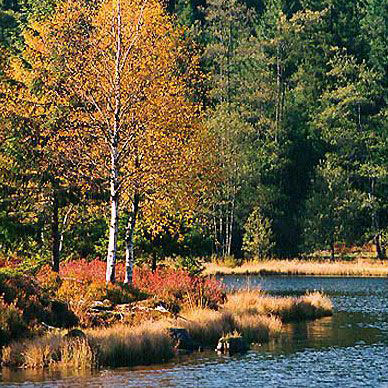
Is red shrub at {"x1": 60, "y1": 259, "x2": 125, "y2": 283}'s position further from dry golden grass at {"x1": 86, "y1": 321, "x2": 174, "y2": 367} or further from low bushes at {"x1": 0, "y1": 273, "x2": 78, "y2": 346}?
dry golden grass at {"x1": 86, "y1": 321, "x2": 174, "y2": 367}

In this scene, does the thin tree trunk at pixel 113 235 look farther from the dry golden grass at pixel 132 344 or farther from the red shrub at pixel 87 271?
the dry golden grass at pixel 132 344

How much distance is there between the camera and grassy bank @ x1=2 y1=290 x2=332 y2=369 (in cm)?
2658

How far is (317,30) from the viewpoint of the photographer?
107 meters

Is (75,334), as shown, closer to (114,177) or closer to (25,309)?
(25,309)

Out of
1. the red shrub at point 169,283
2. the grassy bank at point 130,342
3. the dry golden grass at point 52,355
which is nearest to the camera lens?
the dry golden grass at point 52,355

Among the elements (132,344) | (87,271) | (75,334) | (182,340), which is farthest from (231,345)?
(87,271)

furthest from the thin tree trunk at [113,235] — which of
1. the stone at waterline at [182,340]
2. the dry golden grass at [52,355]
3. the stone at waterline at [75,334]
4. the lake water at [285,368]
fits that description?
the dry golden grass at [52,355]

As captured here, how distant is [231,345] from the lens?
3056cm

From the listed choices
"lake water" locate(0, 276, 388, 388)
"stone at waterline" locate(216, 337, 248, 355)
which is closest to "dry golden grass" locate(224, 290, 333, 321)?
"lake water" locate(0, 276, 388, 388)

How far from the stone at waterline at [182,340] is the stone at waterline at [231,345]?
928 mm

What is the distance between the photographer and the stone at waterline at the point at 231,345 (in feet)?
99.9

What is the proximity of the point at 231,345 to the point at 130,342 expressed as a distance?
4.24 meters

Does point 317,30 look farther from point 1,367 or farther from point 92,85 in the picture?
point 1,367

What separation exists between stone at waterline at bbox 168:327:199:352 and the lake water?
62cm
